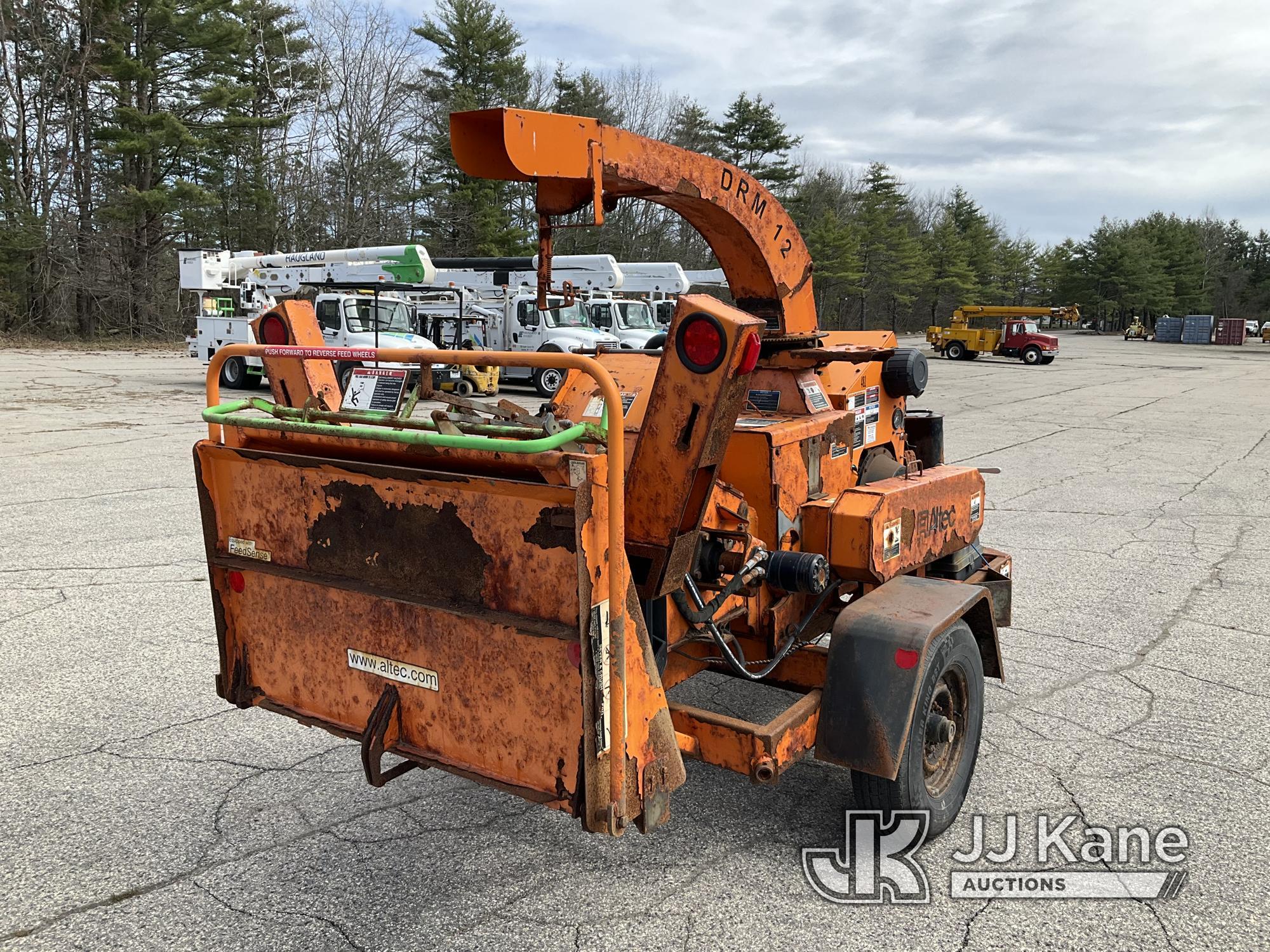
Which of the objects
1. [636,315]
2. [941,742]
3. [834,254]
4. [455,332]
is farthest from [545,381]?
[834,254]

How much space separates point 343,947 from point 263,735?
5.92 feet

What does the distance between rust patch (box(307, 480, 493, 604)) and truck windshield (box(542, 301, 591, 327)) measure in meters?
20.2

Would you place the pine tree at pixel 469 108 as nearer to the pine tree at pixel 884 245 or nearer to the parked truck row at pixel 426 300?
the parked truck row at pixel 426 300

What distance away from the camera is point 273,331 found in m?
3.96

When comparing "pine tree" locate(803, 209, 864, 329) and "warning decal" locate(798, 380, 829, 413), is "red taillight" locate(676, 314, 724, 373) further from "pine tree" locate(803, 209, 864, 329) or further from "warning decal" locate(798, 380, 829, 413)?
"pine tree" locate(803, 209, 864, 329)

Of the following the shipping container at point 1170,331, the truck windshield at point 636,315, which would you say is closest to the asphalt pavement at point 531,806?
the truck windshield at point 636,315

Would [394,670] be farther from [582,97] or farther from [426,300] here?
[582,97]

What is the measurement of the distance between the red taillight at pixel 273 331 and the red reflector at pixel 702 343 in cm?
199

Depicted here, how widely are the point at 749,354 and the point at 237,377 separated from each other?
824 inches

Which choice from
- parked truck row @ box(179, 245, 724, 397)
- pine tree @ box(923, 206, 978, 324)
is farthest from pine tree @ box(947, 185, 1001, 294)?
parked truck row @ box(179, 245, 724, 397)

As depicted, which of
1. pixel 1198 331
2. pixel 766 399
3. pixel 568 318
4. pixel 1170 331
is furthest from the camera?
pixel 1170 331

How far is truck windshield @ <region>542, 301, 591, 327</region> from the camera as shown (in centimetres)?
2311

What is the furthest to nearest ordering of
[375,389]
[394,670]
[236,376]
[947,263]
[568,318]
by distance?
[947,263]
[568,318]
[236,376]
[375,389]
[394,670]

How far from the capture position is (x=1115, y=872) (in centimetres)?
344
